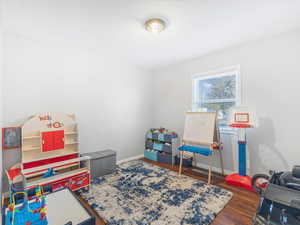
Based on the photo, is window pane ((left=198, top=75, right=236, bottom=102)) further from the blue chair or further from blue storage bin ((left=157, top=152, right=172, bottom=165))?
blue storage bin ((left=157, top=152, right=172, bottom=165))

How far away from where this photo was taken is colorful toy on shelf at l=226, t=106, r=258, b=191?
2.30 metres

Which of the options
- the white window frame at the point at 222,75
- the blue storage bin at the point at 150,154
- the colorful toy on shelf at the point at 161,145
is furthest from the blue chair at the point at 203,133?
the blue storage bin at the point at 150,154

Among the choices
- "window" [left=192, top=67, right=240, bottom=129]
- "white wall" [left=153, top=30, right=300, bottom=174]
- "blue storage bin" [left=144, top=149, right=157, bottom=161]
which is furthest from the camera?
"blue storage bin" [left=144, top=149, right=157, bottom=161]

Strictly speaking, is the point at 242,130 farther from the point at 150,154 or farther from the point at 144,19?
the point at 144,19

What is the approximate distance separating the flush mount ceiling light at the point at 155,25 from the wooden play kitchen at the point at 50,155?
1967 millimetres

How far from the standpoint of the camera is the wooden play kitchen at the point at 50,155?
6.59 ft

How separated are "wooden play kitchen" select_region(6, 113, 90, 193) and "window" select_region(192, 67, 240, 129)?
2.64m

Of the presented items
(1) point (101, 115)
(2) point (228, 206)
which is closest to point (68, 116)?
(1) point (101, 115)

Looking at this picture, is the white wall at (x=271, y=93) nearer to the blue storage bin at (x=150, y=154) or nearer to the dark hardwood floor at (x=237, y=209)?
the dark hardwood floor at (x=237, y=209)

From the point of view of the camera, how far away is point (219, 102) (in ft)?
10.1

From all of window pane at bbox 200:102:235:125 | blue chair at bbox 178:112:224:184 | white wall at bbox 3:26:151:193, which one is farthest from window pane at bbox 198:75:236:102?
white wall at bbox 3:26:151:193

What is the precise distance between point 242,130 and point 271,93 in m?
0.76

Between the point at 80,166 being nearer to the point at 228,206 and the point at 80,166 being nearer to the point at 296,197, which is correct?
the point at 228,206

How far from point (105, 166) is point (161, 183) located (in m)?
1.10
